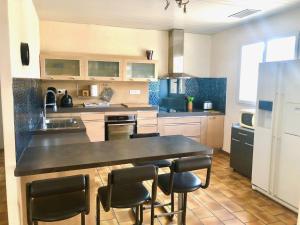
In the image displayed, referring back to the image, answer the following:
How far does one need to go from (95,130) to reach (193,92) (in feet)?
7.73

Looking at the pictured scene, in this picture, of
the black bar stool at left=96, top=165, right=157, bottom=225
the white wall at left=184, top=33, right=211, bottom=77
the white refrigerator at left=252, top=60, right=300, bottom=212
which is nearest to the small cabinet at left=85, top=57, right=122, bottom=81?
the white wall at left=184, top=33, right=211, bottom=77

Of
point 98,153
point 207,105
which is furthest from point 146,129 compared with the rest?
point 98,153

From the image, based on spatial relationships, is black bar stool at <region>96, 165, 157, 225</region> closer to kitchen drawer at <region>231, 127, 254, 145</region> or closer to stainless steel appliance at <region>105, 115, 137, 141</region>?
kitchen drawer at <region>231, 127, 254, 145</region>

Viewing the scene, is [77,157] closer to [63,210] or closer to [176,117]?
[63,210]

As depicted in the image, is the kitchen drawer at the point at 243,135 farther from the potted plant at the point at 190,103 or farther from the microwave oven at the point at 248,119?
the potted plant at the point at 190,103

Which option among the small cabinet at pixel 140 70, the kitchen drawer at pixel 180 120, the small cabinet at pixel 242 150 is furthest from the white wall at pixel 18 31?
the small cabinet at pixel 242 150

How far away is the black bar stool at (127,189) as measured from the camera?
1566 millimetres

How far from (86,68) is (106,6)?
1.27m

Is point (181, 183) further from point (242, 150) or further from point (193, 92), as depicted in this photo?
point (193, 92)

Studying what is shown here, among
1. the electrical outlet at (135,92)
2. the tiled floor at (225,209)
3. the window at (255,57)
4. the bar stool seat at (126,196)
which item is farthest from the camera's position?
the electrical outlet at (135,92)

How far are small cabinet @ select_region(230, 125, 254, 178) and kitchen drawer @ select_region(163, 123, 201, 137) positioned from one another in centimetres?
99

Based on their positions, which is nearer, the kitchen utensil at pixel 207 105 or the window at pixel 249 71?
the window at pixel 249 71

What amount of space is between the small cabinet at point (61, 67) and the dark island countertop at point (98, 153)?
91.4 inches

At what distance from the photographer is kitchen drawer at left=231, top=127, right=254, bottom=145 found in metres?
3.47
